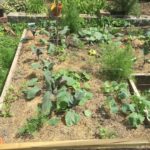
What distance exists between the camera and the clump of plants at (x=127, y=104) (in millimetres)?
5184

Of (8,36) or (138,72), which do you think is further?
(8,36)

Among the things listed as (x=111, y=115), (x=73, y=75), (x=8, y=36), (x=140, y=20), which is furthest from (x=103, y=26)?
(x=111, y=115)

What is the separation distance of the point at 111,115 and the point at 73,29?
2.77 m

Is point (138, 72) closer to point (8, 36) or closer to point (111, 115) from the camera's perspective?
point (111, 115)

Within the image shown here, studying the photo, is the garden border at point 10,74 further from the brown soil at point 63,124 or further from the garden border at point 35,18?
the garden border at point 35,18

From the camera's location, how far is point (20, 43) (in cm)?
751

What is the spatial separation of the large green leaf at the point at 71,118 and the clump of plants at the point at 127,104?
47 cm

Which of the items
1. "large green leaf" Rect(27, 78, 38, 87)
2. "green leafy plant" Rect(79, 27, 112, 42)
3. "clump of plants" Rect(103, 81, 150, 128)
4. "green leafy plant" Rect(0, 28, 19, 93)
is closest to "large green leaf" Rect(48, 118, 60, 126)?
"clump of plants" Rect(103, 81, 150, 128)

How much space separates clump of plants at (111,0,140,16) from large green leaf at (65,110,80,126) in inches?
169

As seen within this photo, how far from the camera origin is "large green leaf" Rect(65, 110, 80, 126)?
5152 millimetres

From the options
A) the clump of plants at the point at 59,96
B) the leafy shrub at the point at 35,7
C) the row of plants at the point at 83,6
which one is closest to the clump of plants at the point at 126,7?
the row of plants at the point at 83,6

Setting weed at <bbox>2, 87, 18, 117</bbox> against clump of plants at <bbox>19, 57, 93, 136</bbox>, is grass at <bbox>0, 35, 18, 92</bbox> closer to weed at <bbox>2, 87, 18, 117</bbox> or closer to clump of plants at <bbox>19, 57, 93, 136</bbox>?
weed at <bbox>2, 87, 18, 117</bbox>

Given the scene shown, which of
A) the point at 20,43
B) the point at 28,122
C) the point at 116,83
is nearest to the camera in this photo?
the point at 28,122

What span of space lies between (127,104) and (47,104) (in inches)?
41.5
